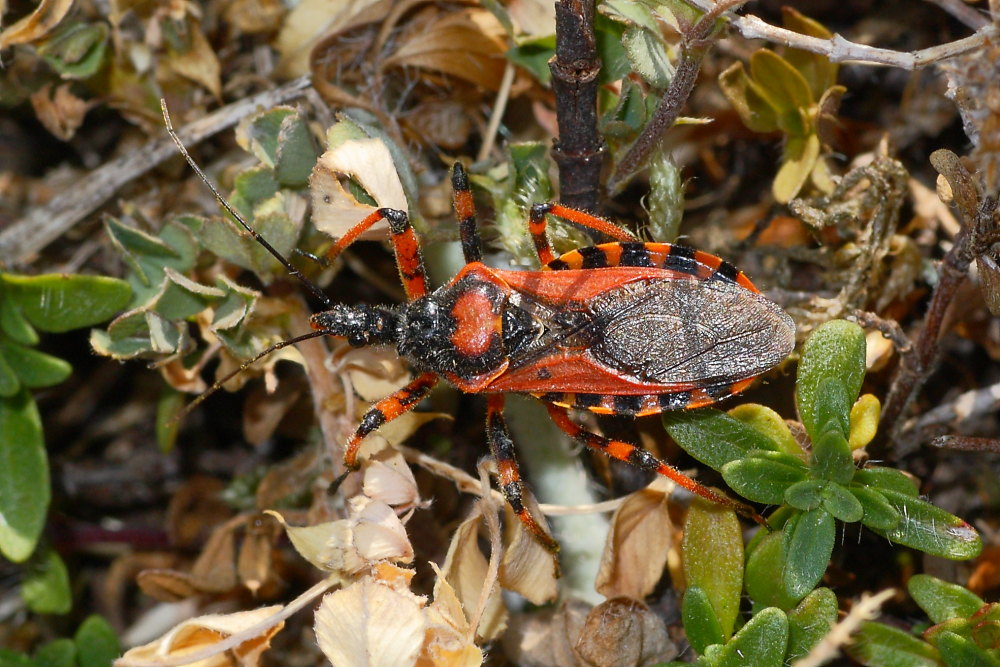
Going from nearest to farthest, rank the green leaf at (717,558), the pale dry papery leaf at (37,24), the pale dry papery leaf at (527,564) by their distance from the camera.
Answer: the green leaf at (717,558), the pale dry papery leaf at (527,564), the pale dry papery leaf at (37,24)

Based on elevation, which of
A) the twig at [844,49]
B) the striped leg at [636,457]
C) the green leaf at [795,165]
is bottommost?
the striped leg at [636,457]

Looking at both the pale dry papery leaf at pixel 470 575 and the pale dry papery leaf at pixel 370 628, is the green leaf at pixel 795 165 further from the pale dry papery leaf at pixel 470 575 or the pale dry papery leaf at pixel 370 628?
the pale dry papery leaf at pixel 370 628

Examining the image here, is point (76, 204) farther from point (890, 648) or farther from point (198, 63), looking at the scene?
point (890, 648)

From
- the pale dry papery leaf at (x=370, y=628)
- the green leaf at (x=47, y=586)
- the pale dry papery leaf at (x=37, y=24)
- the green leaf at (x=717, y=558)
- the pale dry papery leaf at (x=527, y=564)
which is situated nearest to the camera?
the pale dry papery leaf at (x=370, y=628)

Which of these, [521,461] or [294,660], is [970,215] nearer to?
[521,461]

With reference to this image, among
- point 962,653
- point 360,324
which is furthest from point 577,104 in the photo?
point 962,653

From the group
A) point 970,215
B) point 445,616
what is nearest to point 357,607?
point 445,616

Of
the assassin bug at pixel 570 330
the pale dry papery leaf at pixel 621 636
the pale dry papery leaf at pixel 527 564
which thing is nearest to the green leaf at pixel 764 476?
the assassin bug at pixel 570 330
